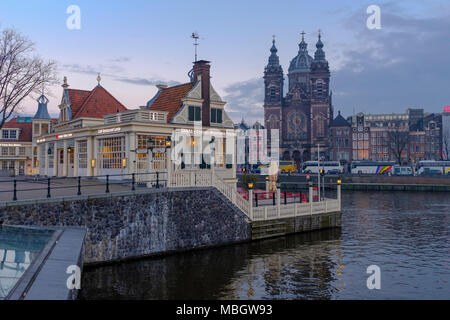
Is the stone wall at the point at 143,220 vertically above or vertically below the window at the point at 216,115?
below

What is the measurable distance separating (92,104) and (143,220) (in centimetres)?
1993

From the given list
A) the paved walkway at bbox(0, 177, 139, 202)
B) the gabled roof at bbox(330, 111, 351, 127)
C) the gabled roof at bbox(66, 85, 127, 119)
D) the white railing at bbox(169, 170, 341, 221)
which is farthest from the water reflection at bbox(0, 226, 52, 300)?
the gabled roof at bbox(330, 111, 351, 127)

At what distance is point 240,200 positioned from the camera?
75.9ft

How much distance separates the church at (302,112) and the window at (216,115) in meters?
97.7

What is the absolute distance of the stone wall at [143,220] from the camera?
1641 centimetres

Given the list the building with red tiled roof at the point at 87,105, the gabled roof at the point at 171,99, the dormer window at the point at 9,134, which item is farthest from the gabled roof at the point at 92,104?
the dormer window at the point at 9,134

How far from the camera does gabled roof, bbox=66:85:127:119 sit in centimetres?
3481

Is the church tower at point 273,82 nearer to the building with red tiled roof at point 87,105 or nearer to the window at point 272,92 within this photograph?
the window at point 272,92

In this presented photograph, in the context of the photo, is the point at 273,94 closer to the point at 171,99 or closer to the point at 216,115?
the point at 171,99

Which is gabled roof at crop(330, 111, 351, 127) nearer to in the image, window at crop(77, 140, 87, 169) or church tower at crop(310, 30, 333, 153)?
church tower at crop(310, 30, 333, 153)

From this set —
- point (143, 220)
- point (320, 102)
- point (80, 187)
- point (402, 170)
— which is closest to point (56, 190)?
point (80, 187)

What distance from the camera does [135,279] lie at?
1573cm
